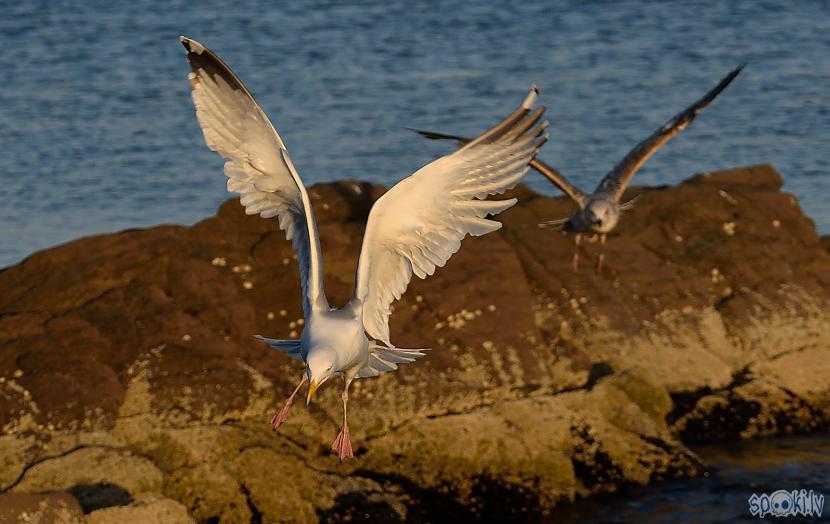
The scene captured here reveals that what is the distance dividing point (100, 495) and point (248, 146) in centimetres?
232

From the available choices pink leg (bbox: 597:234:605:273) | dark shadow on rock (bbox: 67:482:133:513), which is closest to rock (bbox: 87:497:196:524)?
dark shadow on rock (bbox: 67:482:133:513)

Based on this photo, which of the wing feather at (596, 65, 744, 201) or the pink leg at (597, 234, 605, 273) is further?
the wing feather at (596, 65, 744, 201)

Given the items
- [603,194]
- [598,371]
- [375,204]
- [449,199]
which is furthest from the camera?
[603,194]

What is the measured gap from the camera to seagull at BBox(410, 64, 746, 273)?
11.9m

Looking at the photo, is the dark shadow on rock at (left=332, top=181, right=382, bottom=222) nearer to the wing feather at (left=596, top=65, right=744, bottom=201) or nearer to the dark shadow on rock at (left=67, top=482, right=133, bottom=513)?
the wing feather at (left=596, top=65, right=744, bottom=201)

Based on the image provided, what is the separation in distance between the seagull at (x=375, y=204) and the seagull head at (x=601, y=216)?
11.4 feet

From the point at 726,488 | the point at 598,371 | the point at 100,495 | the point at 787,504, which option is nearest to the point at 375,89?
the point at 598,371

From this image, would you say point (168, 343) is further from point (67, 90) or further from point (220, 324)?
point (67, 90)

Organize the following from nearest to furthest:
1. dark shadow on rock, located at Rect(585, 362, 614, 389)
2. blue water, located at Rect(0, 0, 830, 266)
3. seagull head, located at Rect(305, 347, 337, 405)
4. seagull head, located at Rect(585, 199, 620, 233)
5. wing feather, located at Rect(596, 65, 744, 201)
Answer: seagull head, located at Rect(305, 347, 337, 405), dark shadow on rock, located at Rect(585, 362, 614, 389), seagull head, located at Rect(585, 199, 620, 233), wing feather, located at Rect(596, 65, 744, 201), blue water, located at Rect(0, 0, 830, 266)

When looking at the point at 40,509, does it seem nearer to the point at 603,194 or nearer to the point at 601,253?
the point at 601,253

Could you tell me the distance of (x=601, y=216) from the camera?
11938 millimetres

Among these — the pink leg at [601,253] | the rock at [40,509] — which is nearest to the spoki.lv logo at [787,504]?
the pink leg at [601,253]

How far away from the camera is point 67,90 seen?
64.9 ft

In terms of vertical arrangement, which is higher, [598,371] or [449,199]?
[449,199]
